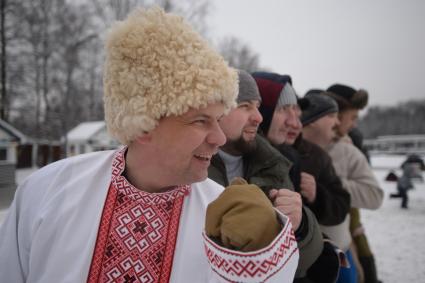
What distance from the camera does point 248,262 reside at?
87 centimetres

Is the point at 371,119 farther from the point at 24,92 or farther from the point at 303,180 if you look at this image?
the point at 303,180

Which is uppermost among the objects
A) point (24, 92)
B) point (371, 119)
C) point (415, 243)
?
point (415, 243)

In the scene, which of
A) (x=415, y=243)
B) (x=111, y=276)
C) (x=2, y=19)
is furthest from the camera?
(x=2, y=19)

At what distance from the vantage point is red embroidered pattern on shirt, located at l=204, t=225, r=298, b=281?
87cm

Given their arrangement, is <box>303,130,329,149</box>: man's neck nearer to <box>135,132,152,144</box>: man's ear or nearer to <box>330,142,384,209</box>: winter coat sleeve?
<box>330,142,384,209</box>: winter coat sleeve

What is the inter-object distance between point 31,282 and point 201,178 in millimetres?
768

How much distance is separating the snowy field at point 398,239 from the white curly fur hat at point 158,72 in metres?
2.49

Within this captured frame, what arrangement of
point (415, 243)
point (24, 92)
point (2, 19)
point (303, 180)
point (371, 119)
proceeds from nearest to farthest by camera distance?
point (303, 180)
point (415, 243)
point (2, 19)
point (24, 92)
point (371, 119)

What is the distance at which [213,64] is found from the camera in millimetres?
1247

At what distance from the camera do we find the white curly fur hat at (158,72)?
3.91 feet

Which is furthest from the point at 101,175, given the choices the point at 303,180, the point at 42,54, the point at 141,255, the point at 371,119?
the point at 371,119

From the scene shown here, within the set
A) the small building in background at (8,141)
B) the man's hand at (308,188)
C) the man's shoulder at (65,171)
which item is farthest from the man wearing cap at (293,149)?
the small building in background at (8,141)

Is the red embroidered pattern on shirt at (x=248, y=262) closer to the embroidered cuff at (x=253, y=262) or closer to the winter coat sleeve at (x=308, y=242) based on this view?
the embroidered cuff at (x=253, y=262)

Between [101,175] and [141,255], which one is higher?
[101,175]
